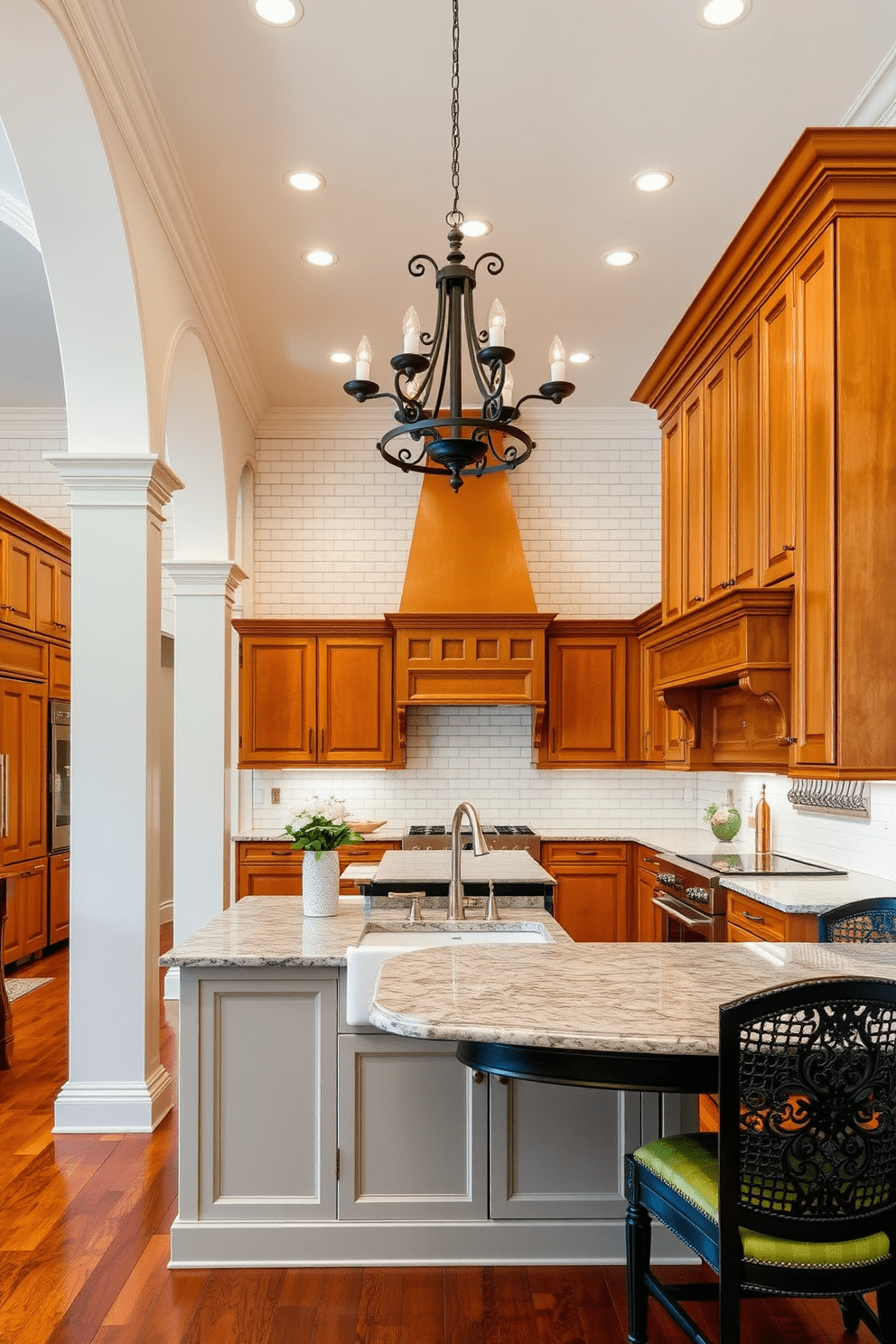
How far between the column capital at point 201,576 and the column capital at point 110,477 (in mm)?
1838

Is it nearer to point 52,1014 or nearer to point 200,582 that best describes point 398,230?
point 200,582

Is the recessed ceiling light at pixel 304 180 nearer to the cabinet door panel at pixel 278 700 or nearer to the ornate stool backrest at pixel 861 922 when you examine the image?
the cabinet door panel at pixel 278 700

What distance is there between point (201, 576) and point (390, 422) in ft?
6.74

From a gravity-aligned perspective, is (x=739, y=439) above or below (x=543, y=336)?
below

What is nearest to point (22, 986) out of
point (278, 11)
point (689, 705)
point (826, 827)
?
point (689, 705)

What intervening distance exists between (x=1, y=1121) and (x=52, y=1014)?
168 centimetres

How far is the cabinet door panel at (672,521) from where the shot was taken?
4172 mm

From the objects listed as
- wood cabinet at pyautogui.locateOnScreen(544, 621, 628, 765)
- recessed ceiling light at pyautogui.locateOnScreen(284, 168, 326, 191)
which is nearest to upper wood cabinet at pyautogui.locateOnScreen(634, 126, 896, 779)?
recessed ceiling light at pyautogui.locateOnScreen(284, 168, 326, 191)

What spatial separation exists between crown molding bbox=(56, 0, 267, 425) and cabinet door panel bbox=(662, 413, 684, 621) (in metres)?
2.22

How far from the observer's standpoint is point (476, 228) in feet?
15.4

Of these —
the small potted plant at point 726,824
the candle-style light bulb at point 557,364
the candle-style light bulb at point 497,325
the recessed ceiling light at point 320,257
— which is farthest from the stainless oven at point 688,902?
the recessed ceiling light at point 320,257

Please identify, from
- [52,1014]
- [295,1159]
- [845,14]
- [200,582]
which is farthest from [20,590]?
[845,14]

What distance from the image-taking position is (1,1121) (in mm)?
3918

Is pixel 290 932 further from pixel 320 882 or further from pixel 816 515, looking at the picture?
pixel 816 515
